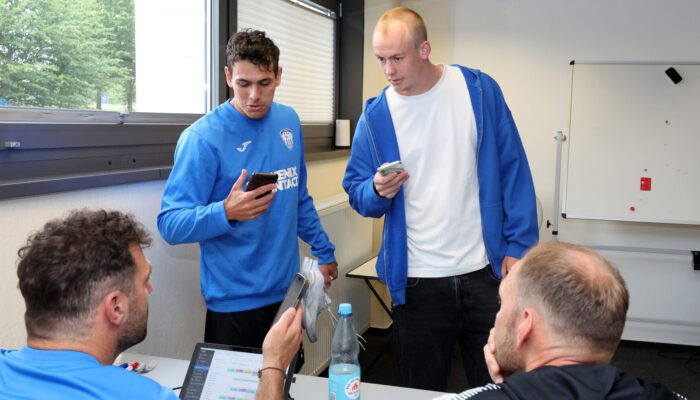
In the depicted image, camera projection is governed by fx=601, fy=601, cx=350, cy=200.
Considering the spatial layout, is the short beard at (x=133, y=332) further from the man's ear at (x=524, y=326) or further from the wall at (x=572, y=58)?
the wall at (x=572, y=58)

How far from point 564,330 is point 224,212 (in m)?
1.09

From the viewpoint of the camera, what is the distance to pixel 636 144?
4281mm

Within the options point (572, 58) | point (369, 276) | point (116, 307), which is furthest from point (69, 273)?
point (572, 58)

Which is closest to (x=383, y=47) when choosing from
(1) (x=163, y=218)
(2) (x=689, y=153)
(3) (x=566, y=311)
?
(1) (x=163, y=218)

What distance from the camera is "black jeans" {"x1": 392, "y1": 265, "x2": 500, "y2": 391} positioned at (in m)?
2.07

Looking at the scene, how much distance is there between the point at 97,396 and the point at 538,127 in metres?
4.26

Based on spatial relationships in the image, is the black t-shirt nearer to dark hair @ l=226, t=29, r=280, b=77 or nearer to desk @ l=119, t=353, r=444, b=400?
desk @ l=119, t=353, r=444, b=400

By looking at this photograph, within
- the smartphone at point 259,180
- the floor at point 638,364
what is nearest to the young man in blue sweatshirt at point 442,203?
the smartphone at point 259,180

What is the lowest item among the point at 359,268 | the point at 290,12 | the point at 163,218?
the point at 359,268

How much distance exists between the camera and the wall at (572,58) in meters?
4.39

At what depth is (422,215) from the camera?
2.12m

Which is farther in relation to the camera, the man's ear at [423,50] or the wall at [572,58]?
the wall at [572,58]

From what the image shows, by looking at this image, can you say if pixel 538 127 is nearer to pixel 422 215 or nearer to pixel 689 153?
pixel 689 153

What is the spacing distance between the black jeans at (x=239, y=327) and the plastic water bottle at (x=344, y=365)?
356 millimetres
